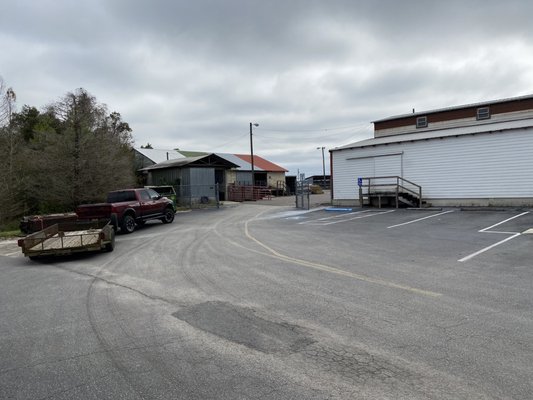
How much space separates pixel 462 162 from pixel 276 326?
21.0 m

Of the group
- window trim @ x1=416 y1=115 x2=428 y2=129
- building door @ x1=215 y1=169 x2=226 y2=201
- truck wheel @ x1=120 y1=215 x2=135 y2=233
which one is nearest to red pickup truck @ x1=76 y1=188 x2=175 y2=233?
truck wheel @ x1=120 y1=215 x2=135 y2=233

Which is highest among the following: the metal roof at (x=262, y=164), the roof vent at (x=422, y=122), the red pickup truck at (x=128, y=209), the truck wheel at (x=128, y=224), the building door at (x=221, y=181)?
the roof vent at (x=422, y=122)

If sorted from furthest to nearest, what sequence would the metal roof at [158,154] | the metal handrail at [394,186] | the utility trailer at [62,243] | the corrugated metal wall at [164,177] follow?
the metal roof at [158,154] < the corrugated metal wall at [164,177] < the metal handrail at [394,186] < the utility trailer at [62,243]

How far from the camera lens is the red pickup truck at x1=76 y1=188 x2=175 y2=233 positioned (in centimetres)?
1580

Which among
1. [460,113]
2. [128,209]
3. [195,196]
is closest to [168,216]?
[128,209]

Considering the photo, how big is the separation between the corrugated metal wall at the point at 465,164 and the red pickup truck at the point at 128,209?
45.8 feet

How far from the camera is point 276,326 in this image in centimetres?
505

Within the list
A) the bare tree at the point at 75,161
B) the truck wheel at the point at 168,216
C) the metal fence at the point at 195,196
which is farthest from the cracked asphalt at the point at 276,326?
the metal fence at the point at 195,196

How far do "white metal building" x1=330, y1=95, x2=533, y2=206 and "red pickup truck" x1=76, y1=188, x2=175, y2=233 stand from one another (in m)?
13.2

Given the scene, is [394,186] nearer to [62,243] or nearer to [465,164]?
[465,164]

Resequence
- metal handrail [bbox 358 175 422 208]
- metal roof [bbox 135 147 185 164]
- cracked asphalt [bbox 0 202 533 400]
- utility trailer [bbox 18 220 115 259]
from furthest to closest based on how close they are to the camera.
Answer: metal roof [bbox 135 147 185 164]
metal handrail [bbox 358 175 422 208]
utility trailer [bbox 18 220 115 259]
cracked asphalt [bbox 0 202 533 400]

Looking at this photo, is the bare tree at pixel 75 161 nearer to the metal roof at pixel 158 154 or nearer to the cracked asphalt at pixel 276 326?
the cracked asphalt at pixel 276 326

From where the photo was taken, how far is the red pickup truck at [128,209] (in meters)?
15.8

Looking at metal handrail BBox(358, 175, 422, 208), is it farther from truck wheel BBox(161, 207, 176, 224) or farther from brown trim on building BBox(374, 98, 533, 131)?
truck wheel BBox(161, 207, 176, 224)
